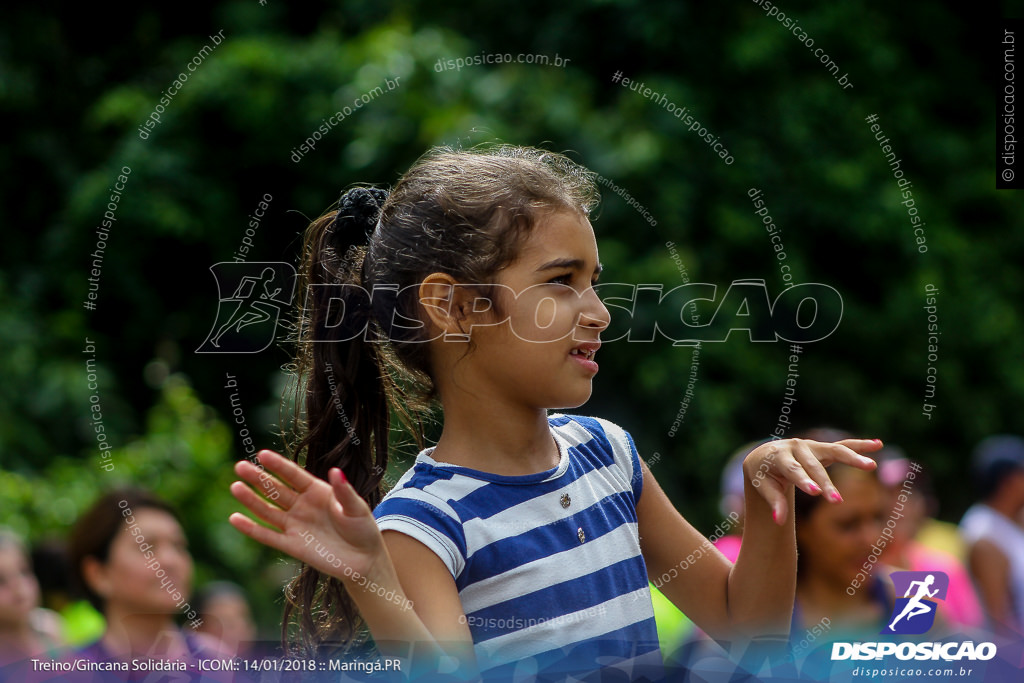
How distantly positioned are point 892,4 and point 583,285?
3.81 meters

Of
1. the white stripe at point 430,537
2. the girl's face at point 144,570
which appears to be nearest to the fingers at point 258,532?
the white stripe at point 430,537

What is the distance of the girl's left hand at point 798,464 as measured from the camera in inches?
36.4

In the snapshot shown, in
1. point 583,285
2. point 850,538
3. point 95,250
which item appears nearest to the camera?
point 583,285

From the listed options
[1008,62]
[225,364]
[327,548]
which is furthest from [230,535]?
[1008,62]

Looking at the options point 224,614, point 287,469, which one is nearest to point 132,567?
point 224,614

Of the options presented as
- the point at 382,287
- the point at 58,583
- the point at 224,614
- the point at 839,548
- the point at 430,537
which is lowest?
the point at 224,614

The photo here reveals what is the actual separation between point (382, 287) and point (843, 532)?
4.09ft

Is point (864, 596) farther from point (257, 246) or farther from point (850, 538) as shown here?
point (257, 246)

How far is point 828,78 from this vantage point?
3951 mm

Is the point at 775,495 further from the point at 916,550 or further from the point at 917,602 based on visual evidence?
the point at 916,550

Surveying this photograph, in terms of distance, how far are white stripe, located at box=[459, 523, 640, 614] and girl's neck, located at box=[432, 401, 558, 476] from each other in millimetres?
99

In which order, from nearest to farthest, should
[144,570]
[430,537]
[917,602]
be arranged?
1. [430,537]
2. [917,602]
3. [144,570]

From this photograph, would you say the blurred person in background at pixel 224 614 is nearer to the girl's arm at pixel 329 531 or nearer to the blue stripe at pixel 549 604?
the blue stripe at pixel 549 604

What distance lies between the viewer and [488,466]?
3.35ft
